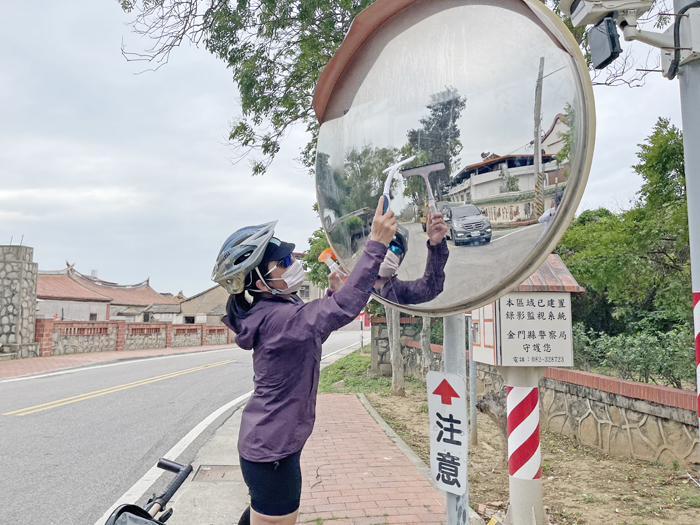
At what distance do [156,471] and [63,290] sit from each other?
31.8 m

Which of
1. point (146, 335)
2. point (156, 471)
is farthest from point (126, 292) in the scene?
point (156, 471)

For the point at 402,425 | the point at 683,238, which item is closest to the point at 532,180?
the point at 683,238

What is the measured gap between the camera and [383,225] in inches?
62.1

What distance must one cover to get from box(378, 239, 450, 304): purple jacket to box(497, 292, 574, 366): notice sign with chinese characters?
226 cm

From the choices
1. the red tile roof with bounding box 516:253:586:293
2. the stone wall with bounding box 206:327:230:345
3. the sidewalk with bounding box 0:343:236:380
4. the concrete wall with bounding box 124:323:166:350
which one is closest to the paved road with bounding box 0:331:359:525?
the sidewalk with bounding box 0:343:236:380

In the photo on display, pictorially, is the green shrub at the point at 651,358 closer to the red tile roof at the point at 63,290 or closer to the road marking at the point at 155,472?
the road marking at the point at 155,472

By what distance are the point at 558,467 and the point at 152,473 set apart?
409cm

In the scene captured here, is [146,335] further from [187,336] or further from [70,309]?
[70,309]

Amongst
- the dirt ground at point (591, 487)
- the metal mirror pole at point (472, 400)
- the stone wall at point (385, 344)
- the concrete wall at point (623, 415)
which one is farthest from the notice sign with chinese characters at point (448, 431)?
the stone wall at point (385, 344)

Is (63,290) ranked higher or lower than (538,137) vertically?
higher

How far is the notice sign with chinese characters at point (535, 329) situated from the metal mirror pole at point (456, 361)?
1.81 m

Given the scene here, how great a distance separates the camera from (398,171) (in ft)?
4.95

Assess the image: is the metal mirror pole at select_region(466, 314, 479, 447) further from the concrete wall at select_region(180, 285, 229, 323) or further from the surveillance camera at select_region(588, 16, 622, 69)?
the concrete wall at select_region(180, 285, 229, 323)

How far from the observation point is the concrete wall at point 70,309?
30.6 m
